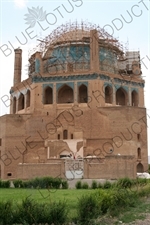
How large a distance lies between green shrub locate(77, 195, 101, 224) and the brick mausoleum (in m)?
12.3

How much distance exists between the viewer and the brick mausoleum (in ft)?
71.7

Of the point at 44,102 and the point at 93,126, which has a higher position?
the point at 44,102

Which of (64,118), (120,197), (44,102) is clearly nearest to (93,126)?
(64,118)

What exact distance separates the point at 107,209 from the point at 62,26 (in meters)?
21.8

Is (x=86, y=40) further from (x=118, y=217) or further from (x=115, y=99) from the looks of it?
(x=118, y=217)

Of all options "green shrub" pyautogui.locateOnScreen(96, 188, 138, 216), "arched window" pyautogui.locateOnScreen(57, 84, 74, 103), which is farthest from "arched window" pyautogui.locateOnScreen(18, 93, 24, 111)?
"green shrub" pyautogui.locateOnScreen(96, 188, 138, 216)

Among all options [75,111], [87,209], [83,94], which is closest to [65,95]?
[83,94]

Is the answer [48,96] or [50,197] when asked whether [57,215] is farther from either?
[48,96]

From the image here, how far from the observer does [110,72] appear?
24.8 meters

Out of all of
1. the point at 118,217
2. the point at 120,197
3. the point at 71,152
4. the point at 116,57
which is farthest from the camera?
the point at 116,57

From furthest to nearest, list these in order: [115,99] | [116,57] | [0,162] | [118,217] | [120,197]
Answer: [116,57] → [115,99] → [0,162] → [120,197] → [118,217]

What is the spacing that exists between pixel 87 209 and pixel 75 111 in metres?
16.5

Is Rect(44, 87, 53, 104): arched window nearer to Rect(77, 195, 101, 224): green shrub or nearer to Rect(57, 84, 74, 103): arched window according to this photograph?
Rect(57, 84, 74, 103): arched window

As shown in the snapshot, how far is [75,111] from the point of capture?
75.2ft
